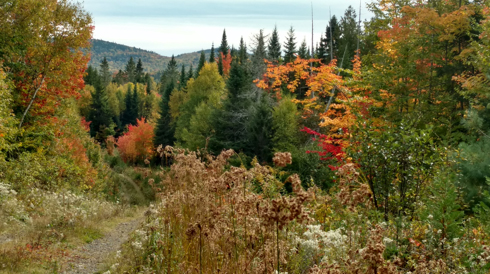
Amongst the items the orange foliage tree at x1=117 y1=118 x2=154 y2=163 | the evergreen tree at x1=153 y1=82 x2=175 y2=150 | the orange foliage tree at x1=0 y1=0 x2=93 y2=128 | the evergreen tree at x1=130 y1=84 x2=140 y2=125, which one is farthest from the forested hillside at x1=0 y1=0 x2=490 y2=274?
Answer: the evergreen tree at x1=130 y1=84 x2=140 y2=125

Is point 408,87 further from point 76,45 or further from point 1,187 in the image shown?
point 76,45

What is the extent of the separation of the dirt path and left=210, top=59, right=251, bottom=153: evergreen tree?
1364 cm

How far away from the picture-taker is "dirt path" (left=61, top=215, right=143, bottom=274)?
6.76 metres

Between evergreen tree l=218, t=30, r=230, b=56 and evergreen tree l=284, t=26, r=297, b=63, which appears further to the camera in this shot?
evergreen tree l=218, t=30, r=230, b=56

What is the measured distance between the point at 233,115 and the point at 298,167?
1010 centimetres

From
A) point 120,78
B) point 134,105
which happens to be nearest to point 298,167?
point 134,105

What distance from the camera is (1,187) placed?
8352 mm

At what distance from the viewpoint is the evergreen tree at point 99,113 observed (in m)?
57.8

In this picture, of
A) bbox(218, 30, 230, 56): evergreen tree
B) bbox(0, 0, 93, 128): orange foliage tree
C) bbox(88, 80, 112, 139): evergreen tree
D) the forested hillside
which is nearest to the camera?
the forested hillside

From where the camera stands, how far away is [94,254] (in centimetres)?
798

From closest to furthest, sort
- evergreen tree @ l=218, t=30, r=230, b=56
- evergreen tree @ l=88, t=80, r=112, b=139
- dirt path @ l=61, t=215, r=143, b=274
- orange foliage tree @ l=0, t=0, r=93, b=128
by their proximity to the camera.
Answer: dirt path @ l=61, t=215, r=143, b=274 → orange foliage tree @ l=0, t=0, r=93, b=128 → evergreen tree @ l=88, t=80, r=112, b=139 → evergreen tree @ l=218, t=30, r=230, b=56

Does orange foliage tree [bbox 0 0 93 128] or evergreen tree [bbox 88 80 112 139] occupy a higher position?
orange foliage tree [bbox 0 0 93 128]

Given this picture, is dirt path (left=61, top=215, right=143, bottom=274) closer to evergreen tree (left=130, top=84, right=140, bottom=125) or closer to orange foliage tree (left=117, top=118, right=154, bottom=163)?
orange foliage tree (left=117, top=118, right=154, bottom=163)

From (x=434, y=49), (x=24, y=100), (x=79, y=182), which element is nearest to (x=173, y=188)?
(x=434, y=49)
